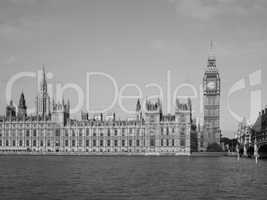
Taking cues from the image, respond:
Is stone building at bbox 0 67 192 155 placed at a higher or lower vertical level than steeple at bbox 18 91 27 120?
lower

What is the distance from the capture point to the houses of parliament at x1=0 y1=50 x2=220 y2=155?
156 meters

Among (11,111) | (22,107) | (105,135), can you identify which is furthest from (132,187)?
(22,107)

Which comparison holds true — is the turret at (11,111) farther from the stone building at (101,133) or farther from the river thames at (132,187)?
the river thames at (132,187)

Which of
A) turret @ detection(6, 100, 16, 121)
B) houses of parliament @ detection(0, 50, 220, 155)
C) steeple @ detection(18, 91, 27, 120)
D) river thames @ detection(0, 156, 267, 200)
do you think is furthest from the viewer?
steeple @ detection(18, 91, 27, 120)

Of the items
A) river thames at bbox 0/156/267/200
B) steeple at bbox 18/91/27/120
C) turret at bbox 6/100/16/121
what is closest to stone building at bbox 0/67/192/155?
turret at bbox 6/100/16/121

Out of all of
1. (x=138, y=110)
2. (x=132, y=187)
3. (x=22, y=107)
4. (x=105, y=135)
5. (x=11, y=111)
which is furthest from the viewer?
(x=22, y=107)

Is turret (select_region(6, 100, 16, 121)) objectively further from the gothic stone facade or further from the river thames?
the river thames

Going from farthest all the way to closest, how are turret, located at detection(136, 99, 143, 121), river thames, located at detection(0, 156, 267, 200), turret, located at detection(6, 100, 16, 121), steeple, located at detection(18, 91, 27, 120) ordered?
1. steeple, located at detection(18, 91, 27, 120)
2. turret, located at detection(6, 100, 16, 121)
3. turret, located at detection(136, 99, 143, 121)
4. river thames, located at detection(0, 156, 267, 200)

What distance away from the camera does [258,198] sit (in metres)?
45.4

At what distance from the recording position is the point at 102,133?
531ft

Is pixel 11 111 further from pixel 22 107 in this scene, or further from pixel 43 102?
pixel 43 102

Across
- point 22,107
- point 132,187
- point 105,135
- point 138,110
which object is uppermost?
point 22,107

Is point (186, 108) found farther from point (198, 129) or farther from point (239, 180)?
point (239, 180)

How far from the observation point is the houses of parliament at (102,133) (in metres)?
156
